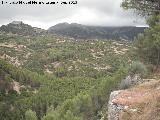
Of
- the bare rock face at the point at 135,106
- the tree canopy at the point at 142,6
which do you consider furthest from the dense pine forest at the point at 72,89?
the bare rock face at the point at 135,106

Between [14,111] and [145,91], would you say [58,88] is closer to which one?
[14,111]

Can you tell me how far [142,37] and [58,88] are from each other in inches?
4985

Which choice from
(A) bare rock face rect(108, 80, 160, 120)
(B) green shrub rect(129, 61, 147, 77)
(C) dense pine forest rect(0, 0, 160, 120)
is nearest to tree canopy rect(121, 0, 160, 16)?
(C) dense pine forest rect(0, 0, 160, 120)

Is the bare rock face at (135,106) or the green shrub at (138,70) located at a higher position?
the bare rock face at (135,106)

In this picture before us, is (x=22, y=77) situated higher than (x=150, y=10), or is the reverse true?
(x=150, y=10)

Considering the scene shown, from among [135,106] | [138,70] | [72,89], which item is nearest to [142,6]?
[138,70]

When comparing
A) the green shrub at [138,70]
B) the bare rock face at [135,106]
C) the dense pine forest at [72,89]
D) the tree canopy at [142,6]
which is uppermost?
the tree canopy at [142,6]

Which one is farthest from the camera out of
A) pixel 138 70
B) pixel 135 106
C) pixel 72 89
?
pixel 72 89

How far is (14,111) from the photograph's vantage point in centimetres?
14212

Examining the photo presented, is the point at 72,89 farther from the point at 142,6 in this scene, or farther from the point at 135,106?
the point at 135,106

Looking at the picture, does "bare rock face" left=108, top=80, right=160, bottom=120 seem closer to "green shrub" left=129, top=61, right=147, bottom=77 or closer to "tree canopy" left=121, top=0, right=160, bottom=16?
"tree canopy" left=121, top=0, right=160, bottom=16

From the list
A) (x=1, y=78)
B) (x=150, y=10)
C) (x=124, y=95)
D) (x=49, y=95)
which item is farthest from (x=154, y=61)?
(x=1, y=78)

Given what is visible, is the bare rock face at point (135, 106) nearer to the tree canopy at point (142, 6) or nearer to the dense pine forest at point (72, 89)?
the tree canopy at point (142, 6)

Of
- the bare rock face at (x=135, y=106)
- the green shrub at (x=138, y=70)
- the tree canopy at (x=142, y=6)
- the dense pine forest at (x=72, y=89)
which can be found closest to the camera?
the bare rock face at (x=135, y=106)
